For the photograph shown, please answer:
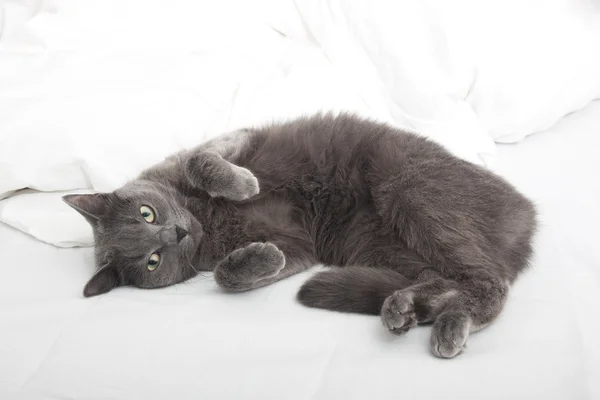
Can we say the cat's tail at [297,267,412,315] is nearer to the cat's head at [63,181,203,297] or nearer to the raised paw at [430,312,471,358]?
the raised paw at [430,312,471,358]

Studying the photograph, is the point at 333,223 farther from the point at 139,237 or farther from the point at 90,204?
the point at 90,204

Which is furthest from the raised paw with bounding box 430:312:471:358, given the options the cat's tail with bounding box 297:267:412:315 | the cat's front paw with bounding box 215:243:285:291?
the cat's front paw with bounding box 215:243:285:291

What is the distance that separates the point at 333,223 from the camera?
1958 mm

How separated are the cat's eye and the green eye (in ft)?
0.35

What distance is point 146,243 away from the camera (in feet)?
5.84

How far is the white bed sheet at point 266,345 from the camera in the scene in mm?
1366

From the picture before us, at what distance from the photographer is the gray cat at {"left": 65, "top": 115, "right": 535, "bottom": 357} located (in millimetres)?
1651

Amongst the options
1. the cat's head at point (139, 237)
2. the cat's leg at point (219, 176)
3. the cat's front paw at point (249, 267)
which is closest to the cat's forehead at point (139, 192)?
the cat's head at point (139, 237)

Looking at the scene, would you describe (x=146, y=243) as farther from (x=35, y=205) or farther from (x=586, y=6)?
(x=586, y=6)

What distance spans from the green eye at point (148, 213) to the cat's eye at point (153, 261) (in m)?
0.11

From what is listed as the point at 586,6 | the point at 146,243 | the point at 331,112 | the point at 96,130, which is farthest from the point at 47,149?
the point at 586,6

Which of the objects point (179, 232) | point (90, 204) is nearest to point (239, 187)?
point (179, 232)

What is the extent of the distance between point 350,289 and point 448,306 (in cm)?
26

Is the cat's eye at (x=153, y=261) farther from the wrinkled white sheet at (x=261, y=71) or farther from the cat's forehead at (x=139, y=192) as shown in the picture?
the wrinkled white sheet at (x=261, y=71)
